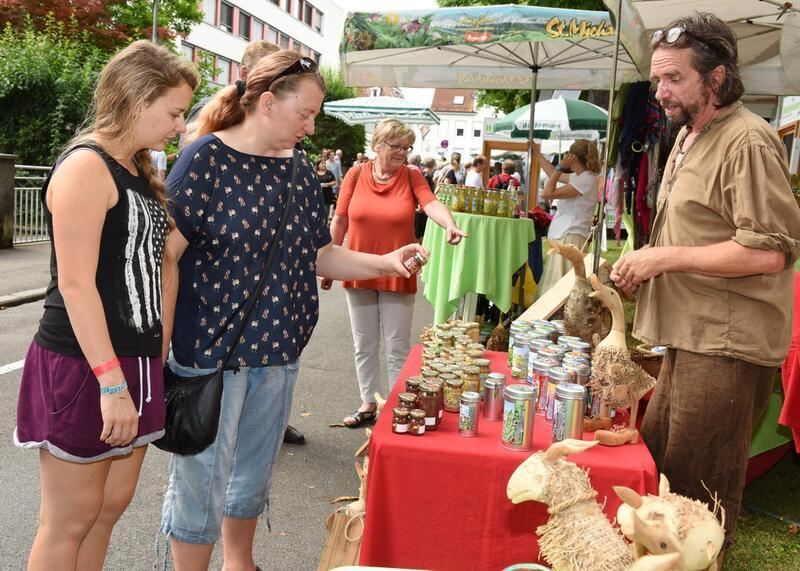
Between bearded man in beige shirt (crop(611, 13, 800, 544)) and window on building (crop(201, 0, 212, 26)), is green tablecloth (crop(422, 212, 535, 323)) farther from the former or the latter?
window on building (crop(201, 0, 212, 26))

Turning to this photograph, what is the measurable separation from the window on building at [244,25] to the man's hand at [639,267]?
130 ft

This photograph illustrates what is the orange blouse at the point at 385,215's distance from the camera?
429cm

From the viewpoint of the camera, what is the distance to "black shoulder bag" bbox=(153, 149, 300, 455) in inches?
81.6

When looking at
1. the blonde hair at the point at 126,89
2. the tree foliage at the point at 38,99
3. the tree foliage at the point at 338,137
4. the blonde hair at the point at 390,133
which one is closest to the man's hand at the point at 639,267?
the blonde hair at the point at 126,89

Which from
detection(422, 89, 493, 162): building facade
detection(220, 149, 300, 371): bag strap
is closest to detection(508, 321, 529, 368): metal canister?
detection(220, 149, 300, 371): bag strap

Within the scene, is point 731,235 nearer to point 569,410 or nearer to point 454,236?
point 569,410

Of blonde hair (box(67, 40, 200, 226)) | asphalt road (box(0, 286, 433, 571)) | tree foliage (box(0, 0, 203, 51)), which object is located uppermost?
tree foliage (box(0, 0, 203, 51))

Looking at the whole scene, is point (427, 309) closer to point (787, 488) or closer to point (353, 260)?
point (787, 488)

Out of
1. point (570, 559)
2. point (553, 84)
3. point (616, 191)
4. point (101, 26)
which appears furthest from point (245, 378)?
point (101, 26)

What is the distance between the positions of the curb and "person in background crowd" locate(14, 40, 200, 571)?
6322 mm

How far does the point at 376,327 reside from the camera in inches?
176

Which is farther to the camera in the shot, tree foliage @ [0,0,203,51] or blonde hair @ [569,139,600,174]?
tree foliage @ [0,0,203,51]

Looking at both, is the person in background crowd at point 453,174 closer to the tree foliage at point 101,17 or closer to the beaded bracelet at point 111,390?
the tree foliage at point 101,17

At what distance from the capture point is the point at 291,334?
227 cm
